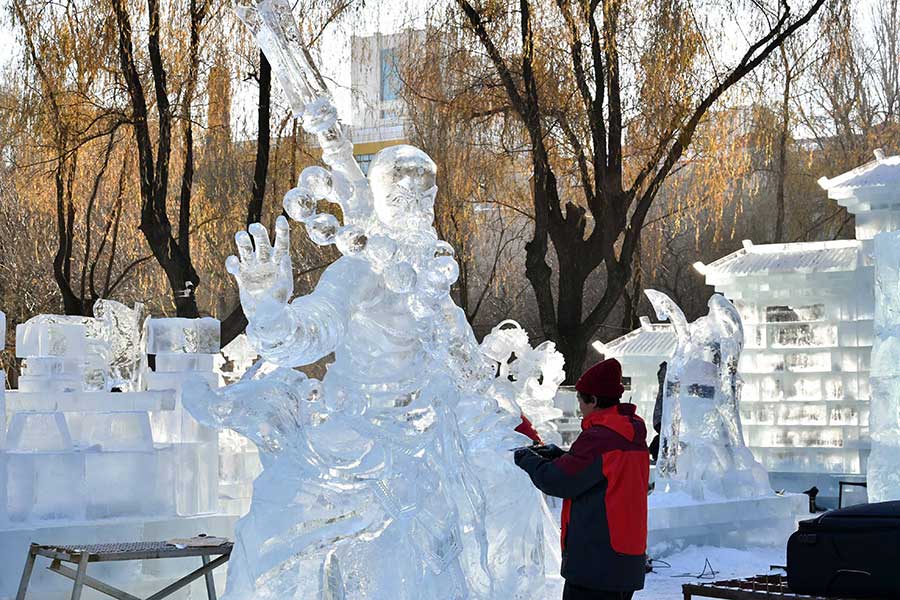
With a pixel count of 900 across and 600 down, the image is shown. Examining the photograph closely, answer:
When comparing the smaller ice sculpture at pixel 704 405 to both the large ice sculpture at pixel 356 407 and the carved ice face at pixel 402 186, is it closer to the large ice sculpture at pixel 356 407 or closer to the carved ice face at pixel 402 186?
the large ice sculpture at pixel 356 407

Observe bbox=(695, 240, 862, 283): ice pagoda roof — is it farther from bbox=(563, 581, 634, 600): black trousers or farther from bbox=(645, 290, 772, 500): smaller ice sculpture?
bbox=(563, 581, 634, 600): black trousers

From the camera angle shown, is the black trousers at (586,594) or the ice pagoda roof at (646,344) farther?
the ice pagoda roof at (646,344)

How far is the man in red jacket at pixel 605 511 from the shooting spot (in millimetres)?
4484

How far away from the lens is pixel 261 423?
338 cm

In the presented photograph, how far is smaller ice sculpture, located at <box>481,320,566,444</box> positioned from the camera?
5.89 meters

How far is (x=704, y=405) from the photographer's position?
9.91m

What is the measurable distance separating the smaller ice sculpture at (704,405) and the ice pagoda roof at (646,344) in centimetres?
628

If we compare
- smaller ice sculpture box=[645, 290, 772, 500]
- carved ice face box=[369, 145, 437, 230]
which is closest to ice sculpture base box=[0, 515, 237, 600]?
carved ice face box=[369, 145, 437, 230]

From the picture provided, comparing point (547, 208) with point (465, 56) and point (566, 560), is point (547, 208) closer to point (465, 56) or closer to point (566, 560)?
point (465, 56)

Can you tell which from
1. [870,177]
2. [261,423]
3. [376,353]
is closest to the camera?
[261,423]

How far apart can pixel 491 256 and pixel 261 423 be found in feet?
83.9

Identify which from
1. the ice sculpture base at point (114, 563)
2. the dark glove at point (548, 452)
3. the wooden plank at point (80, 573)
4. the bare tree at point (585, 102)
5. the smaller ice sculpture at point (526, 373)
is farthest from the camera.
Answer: the bare tree at point (585, 102)

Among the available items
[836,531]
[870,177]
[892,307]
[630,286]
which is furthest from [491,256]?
[836,531]

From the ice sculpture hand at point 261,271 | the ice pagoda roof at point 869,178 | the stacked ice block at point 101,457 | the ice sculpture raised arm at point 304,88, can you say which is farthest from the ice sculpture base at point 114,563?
the ice pagoda roof at point 869,178
